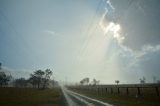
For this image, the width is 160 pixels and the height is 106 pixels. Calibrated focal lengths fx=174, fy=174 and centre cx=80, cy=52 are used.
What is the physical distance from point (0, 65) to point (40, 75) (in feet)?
116

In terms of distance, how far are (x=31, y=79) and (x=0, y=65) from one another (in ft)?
106

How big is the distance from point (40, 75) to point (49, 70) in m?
9.37

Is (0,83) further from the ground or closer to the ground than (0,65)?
closer to the ground

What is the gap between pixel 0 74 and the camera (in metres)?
165

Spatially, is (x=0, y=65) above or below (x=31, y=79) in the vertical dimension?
above

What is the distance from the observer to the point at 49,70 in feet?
524

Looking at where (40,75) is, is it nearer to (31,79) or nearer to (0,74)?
(31,79)

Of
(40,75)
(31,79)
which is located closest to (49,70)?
(40,75)

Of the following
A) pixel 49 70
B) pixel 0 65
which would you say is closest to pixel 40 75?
pixel 49 70

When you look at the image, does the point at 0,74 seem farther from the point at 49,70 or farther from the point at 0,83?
the point at 49,70

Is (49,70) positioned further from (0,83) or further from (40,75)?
(0,83)

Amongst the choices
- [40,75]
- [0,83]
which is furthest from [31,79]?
[0,83]

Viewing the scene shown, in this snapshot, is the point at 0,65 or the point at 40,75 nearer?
the point at 0,65

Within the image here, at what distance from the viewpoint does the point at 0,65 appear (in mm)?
141125
